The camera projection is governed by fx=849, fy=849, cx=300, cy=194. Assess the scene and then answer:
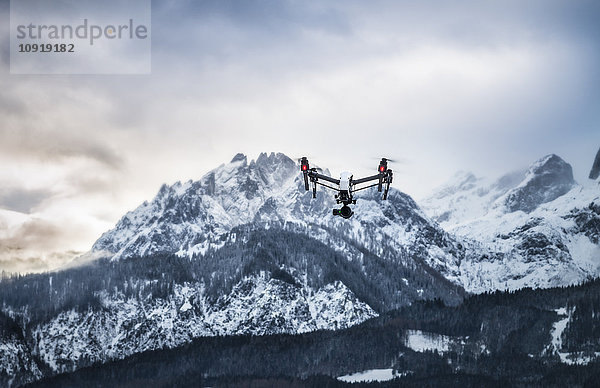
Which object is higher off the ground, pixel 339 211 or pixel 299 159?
pixel 299 159
